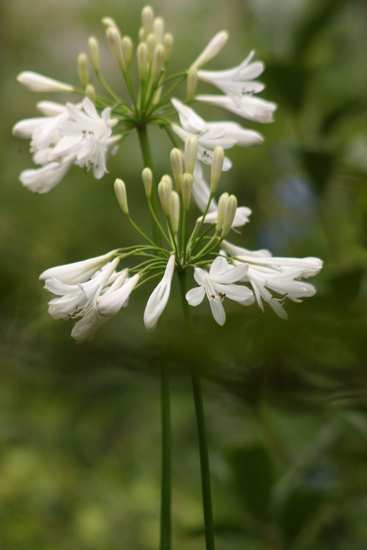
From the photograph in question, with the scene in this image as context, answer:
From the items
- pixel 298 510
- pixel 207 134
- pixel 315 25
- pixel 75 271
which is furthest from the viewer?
pixel 315 25

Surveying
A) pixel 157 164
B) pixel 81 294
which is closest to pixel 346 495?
pixel 81 294

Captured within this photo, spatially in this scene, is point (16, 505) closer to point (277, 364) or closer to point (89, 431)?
point (89, 431)

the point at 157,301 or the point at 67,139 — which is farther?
the point at 67,139

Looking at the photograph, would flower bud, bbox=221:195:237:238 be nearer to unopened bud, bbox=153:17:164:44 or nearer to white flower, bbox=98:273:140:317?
white flower, bbox=98:273:140:317

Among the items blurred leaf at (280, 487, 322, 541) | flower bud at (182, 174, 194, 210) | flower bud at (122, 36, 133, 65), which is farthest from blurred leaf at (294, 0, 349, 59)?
blurred leaf at (280, 487, 322, 541)

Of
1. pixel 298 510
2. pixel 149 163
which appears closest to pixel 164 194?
pixel 149 163

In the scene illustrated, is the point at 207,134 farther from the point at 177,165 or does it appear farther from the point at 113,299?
the point at 113,299

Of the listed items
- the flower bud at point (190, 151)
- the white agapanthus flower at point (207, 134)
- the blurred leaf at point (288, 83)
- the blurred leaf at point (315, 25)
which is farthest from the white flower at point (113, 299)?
the blurred leaf at point (315, 25)
